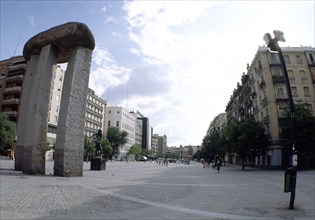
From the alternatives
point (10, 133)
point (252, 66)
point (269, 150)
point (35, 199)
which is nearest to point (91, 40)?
point (35, 199)

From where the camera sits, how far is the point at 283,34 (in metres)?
9.93

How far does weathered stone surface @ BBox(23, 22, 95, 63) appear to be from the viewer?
2041 cm

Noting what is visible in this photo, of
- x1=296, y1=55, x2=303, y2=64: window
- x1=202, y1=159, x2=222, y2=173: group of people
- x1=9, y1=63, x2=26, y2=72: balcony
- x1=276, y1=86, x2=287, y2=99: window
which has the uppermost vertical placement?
x1=9, y1=63, x2=26, y2=72: balcony

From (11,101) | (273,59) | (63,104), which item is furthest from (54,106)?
(273,59)

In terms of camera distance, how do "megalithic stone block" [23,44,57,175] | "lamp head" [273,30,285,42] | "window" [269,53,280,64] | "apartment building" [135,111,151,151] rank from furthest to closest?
"apartment building" [135,111,151,151] → "window" [269,53,280,64] → "megalithic stone block" [23,44,57,175] → "lamp head" [273,30,285,42]

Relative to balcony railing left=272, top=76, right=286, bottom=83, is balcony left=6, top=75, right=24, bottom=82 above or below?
above

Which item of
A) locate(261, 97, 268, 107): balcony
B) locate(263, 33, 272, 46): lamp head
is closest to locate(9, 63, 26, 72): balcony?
locate(261, 97, 268, 107): balcony

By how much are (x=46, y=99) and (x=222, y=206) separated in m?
17.5

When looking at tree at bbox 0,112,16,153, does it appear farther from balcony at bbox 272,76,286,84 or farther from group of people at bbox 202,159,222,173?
balcony at bbox 272,76,286,84

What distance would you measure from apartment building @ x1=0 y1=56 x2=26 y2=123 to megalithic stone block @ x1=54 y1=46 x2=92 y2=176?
4690 cm

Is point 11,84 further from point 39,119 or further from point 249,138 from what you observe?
point 249,138

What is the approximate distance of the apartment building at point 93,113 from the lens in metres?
95.9

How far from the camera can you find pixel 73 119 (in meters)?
19.8

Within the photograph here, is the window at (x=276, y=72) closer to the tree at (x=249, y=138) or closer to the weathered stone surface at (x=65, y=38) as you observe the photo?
the tree at (x=249, y=138)
